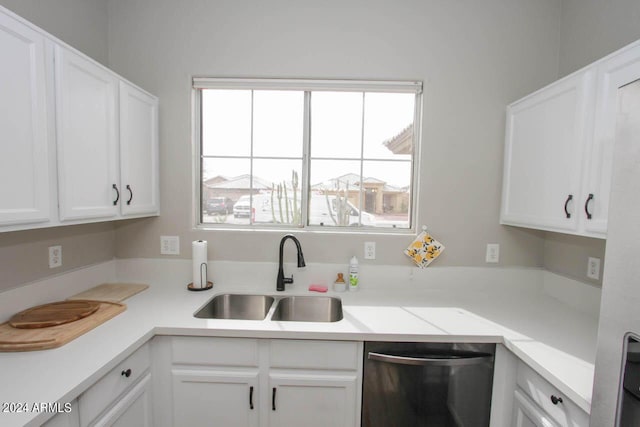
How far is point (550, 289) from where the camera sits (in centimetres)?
186

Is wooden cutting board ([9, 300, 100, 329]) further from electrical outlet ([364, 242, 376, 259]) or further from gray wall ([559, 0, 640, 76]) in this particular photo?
gray wall ([559, 0, 640, 76])

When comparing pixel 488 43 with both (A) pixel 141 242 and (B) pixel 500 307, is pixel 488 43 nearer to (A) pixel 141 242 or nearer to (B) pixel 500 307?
(B) pixel 500 307

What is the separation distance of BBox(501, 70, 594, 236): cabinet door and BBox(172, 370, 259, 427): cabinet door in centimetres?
168

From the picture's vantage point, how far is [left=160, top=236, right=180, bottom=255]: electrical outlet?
6.44ft

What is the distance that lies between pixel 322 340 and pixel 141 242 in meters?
1.45

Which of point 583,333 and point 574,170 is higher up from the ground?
point 574,170

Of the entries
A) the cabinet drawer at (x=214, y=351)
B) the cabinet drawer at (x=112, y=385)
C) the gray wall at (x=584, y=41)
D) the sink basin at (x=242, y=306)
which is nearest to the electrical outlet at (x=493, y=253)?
the gray wall at (x=584, y=41)

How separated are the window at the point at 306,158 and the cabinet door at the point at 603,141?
0.93 m

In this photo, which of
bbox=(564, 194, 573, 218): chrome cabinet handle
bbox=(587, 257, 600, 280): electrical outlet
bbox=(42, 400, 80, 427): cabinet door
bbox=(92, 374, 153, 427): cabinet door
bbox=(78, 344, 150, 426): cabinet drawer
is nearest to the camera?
bbox=(42, 400, 80, 427): cabinet door

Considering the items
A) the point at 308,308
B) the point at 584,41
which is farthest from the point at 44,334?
the point at 584,41

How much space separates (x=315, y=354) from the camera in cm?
135

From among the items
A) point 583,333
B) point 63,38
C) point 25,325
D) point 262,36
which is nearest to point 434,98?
point 262,36

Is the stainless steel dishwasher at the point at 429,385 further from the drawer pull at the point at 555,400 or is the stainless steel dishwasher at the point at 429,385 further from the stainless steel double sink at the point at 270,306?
the stainless steel double sink at the point at 270,306

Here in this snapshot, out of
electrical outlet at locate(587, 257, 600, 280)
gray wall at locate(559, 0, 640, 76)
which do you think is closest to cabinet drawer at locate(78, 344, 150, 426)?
electrical outlet at locate(587, 257, 600, 280)
